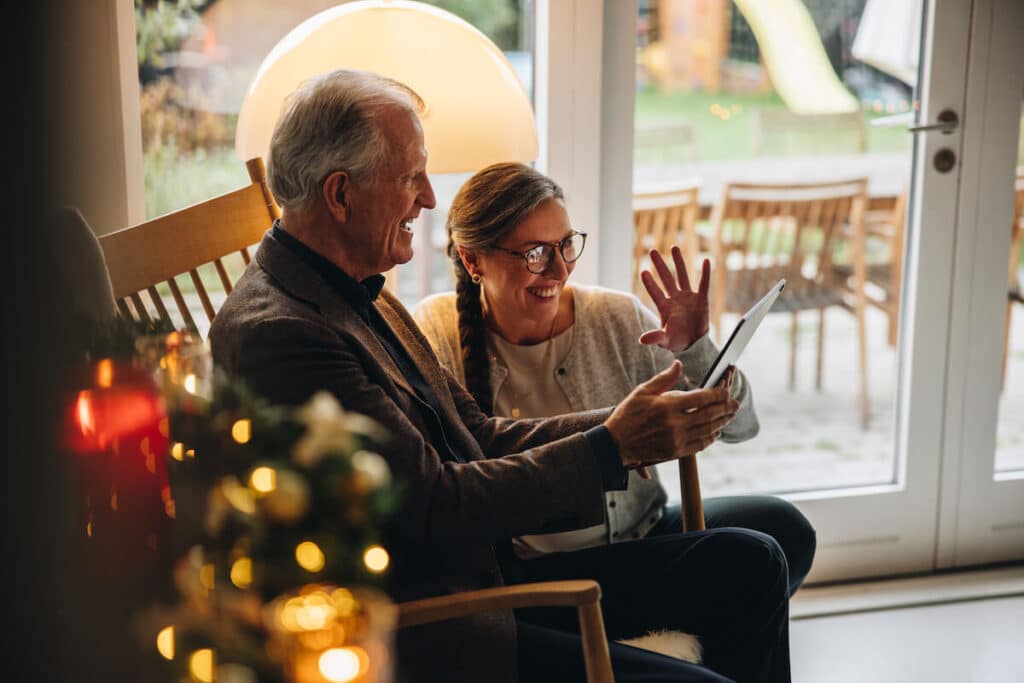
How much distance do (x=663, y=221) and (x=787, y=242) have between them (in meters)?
0.32

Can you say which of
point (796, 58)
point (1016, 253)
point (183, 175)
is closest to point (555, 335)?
point (183, 175)

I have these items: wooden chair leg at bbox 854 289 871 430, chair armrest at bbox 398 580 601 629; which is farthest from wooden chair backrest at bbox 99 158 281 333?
wooden chair leg at bbox 854 289 871 430

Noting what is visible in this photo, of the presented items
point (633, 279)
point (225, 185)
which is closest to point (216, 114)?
point (225, 185)

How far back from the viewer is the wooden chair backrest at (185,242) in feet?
4.98

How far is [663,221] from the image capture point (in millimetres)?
2395

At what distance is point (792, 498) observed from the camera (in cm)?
257

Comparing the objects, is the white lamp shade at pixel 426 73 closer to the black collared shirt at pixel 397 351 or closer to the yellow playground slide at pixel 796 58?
the black collared shirt at pixel 397 351

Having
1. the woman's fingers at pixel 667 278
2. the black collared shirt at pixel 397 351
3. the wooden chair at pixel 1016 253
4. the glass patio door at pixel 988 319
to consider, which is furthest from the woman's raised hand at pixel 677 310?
the wooden chair at pixel 1016 253

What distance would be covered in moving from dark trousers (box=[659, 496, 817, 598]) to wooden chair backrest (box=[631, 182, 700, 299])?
0.68 m

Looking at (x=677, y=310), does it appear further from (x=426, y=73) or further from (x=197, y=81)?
(x=197, y=81)

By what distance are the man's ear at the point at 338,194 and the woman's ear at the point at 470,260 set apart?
0.36 meters

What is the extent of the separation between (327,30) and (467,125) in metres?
0.26

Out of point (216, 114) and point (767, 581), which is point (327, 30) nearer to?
point (216, 114)

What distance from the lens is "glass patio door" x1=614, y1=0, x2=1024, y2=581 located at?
2.35 meters
